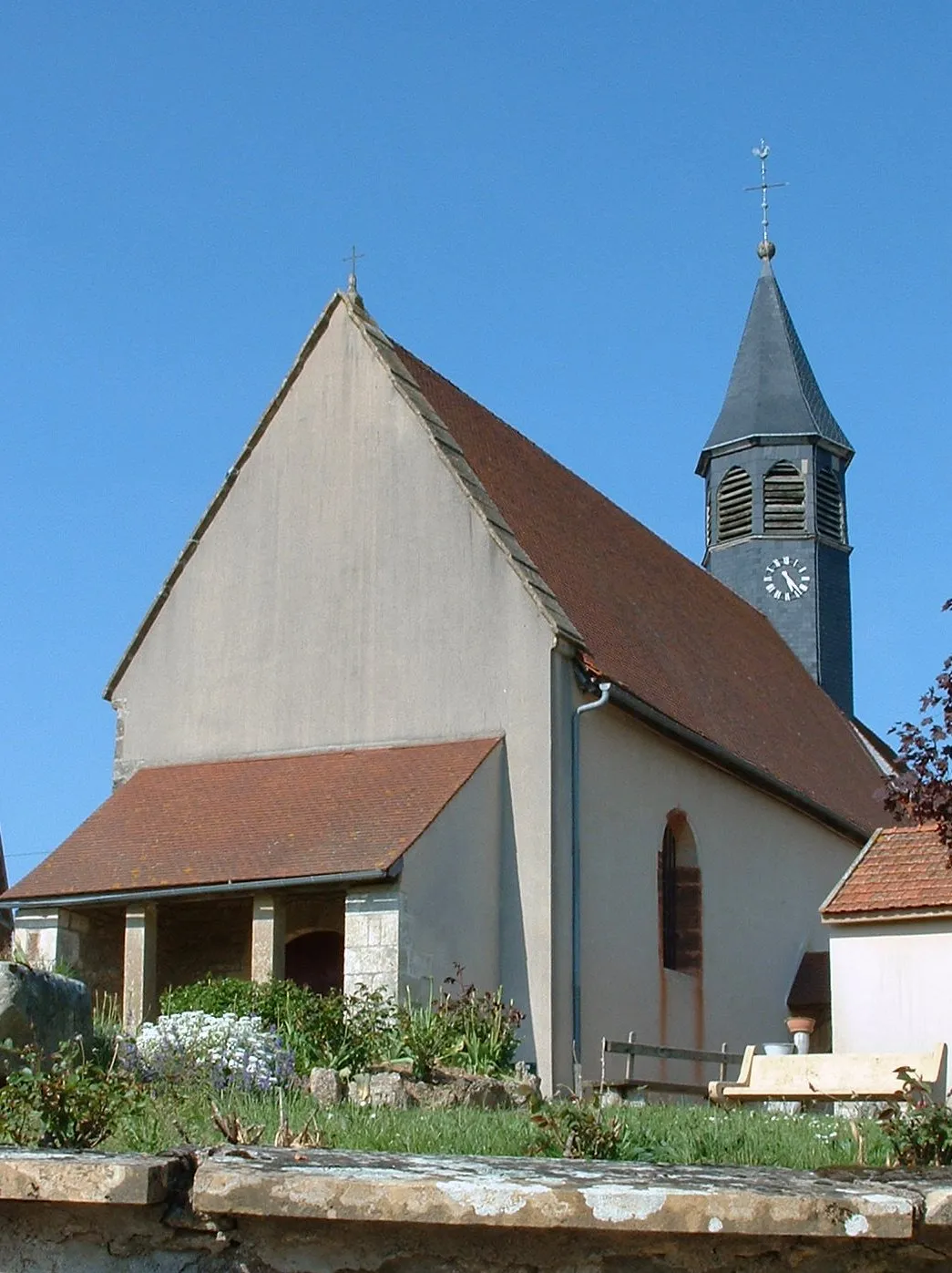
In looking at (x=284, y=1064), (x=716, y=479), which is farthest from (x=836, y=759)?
(x=284, y=1064)

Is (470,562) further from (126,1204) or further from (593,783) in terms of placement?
(126,1204)

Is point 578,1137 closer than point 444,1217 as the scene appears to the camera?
No

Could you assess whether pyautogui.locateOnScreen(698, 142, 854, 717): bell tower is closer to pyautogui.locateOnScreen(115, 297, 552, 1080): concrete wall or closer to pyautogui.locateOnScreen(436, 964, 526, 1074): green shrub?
pyautogui.locateOnScreen(115, 297, 552, 1080): concrete wall

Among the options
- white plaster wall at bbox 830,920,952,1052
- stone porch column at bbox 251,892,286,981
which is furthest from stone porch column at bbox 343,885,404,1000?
white plaster wall at bbox 830,920,952,1052

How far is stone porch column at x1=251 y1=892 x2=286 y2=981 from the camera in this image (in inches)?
646

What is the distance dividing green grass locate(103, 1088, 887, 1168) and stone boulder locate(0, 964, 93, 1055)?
31.4 inches

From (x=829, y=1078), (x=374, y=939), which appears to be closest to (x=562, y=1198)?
(x=829, y=1078)

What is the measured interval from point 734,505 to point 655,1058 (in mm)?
14257

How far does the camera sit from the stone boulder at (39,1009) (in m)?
10.0

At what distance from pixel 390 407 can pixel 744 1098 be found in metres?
8.96

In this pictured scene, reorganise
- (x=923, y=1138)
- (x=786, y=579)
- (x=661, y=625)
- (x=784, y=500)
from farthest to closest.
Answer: (x=784, y=500)
(x=786, y=579)
(x=661, y=625)
(x=923, y=1138)

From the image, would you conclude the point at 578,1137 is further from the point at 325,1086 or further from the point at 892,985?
the point at 892,985

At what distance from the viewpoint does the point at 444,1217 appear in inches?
196

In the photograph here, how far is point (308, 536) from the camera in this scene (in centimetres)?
1938
